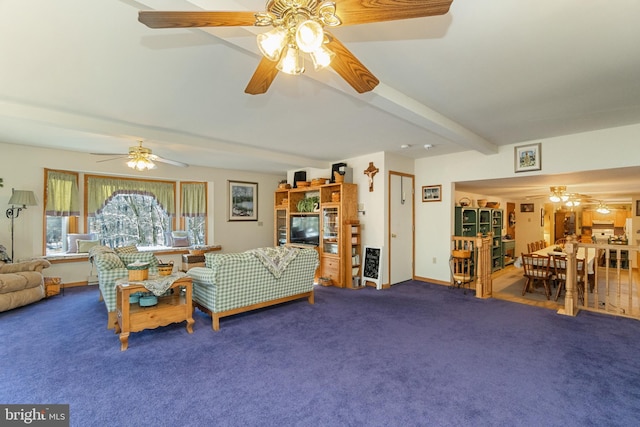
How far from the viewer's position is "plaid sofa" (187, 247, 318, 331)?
131 inches

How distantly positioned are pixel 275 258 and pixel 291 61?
8.65 feet

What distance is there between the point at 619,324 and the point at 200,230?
7314 mm

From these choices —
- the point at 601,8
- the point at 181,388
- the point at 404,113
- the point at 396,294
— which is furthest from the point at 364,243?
the point at 601,8

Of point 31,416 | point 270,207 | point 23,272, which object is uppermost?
point 270,207

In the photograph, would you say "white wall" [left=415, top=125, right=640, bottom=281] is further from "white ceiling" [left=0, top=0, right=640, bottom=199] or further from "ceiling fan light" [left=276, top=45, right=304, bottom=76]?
"ceiling fan light" [left=276, top=45, right=304, bottom=76]

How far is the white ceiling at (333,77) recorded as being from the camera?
1788mm

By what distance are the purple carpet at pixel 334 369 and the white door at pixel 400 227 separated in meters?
1.68

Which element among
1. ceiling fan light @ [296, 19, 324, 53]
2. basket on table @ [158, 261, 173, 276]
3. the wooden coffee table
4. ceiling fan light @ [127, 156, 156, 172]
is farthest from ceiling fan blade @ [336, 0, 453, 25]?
ceiling fan light @ [127, 156, 156, 172]

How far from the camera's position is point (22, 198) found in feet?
15.1

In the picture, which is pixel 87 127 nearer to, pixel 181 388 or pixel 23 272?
pixel 23 272

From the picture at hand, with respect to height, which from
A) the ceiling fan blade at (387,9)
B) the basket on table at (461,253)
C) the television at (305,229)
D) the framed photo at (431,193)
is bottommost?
the basket on table at (461,253)

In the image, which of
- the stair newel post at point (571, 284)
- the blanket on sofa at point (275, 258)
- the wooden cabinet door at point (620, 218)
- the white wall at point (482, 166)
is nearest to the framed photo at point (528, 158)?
the white wall at point (482, 166)

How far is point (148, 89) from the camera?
2746 mm

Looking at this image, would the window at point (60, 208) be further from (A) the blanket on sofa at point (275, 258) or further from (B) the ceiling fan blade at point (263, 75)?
(B) the ceiling fan blade at point (263, 75)
